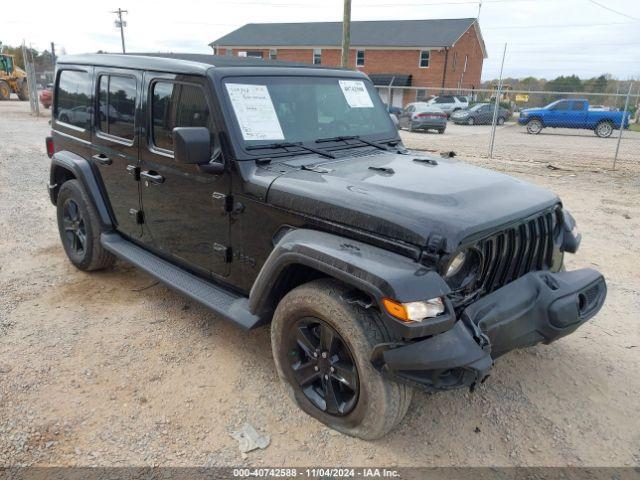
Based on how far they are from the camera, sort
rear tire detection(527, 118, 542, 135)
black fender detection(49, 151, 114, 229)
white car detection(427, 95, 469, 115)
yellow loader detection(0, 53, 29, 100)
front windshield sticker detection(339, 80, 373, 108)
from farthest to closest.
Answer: yellow loader detection(0, 53, 29, 100) < white car detection(427, 95, 469, 115) < rear tire detection(527, 118, 542, 135) < black fender detection(49, 151, 114, 229) < front windshield sticker detection(339, 80, 373, 108)

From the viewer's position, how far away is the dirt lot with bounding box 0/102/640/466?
2.66 m

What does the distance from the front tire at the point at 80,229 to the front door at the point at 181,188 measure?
89 centimetres

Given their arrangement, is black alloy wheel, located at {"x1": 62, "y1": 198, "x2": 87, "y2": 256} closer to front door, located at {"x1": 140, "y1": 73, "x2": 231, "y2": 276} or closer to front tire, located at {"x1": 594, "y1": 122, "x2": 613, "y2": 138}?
front door, located at {"x1": 140, "y1": 73, "x2": 231, "y2": 276}

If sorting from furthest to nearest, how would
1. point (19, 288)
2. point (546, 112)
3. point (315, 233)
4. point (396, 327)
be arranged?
point (546, 112)
point (19, 288)
point (315, 233)
point (396, 327)

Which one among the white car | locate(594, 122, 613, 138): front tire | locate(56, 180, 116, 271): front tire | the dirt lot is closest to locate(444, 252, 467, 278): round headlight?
the dirt lot

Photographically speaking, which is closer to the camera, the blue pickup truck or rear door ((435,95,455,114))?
the blue pickup truck

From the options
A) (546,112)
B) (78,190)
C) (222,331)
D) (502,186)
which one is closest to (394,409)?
(502,186)

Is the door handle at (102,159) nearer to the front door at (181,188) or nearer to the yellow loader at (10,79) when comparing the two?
the front door at (181,188)

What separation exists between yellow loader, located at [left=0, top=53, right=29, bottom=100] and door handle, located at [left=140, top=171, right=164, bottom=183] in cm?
3573

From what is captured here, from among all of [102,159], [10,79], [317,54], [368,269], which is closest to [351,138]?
[368,269]

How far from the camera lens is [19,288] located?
4.58 metres

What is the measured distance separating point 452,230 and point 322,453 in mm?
1374

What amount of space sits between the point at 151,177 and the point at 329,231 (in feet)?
5.84

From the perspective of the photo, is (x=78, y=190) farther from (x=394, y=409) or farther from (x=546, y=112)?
(x=546, y=112)
